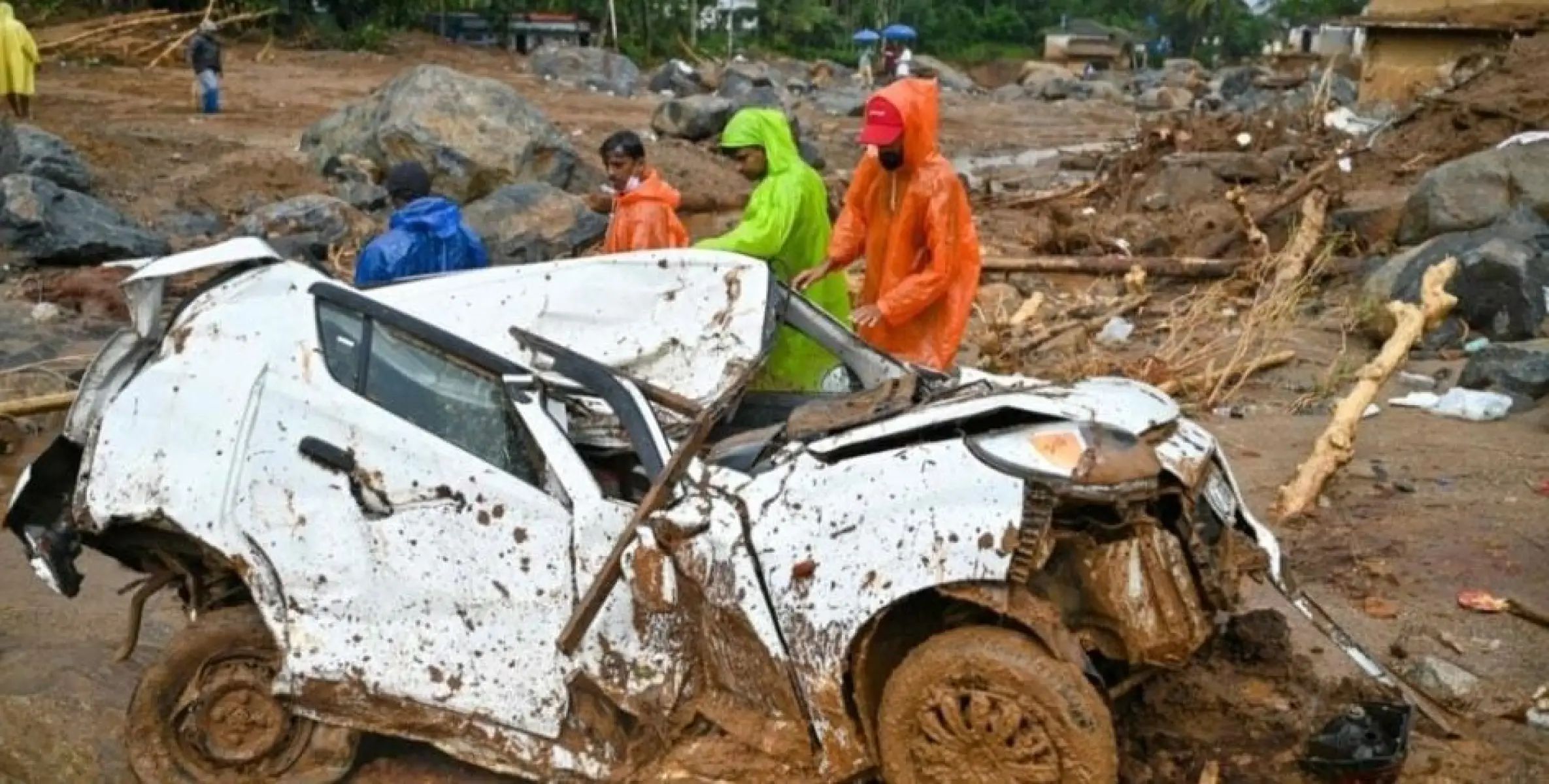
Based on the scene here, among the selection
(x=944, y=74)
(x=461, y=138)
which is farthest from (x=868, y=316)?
(x=944, y=74)

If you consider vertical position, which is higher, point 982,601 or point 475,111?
point 982,601

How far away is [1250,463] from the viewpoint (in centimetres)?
823

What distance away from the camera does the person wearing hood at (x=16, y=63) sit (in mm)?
18031

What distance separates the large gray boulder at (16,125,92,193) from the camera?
47.6 feet

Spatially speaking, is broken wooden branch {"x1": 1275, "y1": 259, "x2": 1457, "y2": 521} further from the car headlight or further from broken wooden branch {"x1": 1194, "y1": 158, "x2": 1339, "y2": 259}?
broken wooden branch {"x1": 1194, "y1": 158, "x2": 1339, "y2": 259}

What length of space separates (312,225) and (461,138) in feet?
10.8

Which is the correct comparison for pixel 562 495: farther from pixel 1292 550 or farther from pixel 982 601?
pixel 1292 550

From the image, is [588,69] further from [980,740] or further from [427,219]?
[980,740]

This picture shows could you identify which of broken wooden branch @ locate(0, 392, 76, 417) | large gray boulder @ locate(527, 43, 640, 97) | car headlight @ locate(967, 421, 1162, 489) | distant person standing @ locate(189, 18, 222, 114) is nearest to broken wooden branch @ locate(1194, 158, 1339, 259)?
broken wooden branch @ locate(0, 392, 76, 417)

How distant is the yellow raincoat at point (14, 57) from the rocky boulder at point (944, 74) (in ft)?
87.5

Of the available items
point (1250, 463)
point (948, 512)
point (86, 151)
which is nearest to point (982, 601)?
point (948, 512)

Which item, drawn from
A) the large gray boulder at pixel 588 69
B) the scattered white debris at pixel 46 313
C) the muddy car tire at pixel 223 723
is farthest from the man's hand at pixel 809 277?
the large gray boulder at pixel 588 69

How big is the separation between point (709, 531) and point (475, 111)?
13653mm

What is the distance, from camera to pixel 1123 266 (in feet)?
43.7
